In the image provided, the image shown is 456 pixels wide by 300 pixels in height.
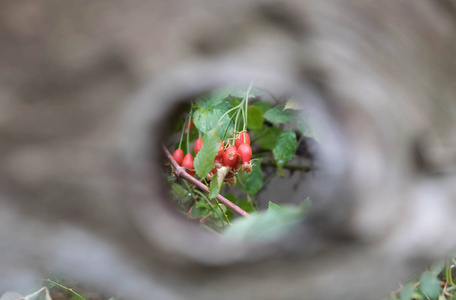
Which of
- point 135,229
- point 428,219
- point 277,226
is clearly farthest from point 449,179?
point 135,229

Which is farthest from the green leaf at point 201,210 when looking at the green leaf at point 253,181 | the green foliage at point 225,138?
the green leaf at point 253,181

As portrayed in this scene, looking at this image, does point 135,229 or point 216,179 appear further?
point 216,179

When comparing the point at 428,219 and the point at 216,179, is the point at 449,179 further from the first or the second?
the point at 216,179

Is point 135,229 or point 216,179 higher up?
point 216,179

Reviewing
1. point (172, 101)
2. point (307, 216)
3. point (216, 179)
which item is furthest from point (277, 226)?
point (216, 179)

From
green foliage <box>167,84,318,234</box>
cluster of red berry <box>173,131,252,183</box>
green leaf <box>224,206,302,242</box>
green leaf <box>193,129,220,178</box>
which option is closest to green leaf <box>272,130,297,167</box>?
green foliage <box>167,84,318,234</box>

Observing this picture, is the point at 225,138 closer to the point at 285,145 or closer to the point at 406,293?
the point at 285,145
